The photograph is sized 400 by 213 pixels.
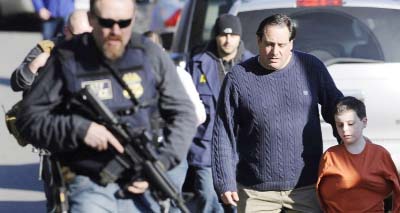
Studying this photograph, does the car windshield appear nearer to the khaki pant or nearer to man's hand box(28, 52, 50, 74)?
the khaki pant

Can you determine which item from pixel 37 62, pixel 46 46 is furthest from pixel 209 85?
pixel 37 62

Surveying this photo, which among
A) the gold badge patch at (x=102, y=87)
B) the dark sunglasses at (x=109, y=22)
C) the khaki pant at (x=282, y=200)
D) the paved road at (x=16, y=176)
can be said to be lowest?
the paved road at (x=16, y=176)

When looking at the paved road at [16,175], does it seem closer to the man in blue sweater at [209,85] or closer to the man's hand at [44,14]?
the man's hand at [44,14]

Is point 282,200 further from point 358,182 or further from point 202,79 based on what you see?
point 202,79

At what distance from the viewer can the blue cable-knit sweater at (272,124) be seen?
6.19 m

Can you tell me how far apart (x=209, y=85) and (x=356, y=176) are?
211 cm

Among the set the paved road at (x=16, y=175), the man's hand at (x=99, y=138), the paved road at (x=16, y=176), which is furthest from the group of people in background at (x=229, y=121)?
the paved road at (x=16, y=176)

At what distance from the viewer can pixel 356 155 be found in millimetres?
6320

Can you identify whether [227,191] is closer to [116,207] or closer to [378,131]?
[116,207]

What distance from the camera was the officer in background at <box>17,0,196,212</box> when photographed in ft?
16.3

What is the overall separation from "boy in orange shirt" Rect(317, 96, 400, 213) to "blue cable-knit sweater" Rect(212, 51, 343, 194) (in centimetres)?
8

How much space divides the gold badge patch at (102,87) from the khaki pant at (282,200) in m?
1.54

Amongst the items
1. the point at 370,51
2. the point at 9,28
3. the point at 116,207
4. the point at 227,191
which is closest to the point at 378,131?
the point at 370,51

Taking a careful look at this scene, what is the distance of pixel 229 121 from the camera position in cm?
632
